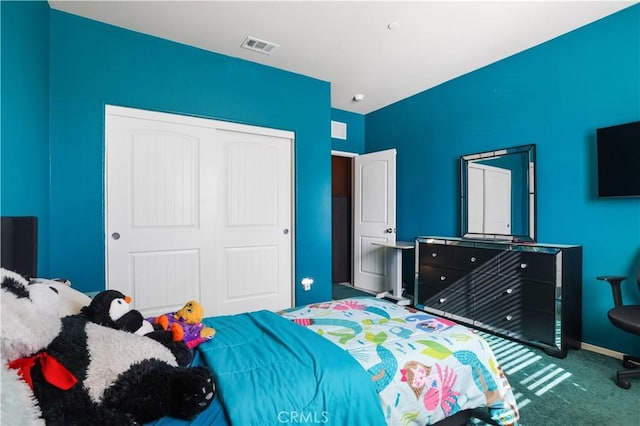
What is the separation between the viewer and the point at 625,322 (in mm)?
1948

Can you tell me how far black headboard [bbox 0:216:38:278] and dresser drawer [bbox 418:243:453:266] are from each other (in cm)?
335

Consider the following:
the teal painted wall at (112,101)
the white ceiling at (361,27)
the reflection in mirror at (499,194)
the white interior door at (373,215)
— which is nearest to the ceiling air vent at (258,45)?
the white ceiling at (361,27)

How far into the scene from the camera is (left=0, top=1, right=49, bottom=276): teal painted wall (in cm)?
161

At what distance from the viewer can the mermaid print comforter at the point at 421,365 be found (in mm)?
1228

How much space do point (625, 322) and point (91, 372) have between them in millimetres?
2812

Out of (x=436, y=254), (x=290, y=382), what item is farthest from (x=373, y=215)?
(x=290, y=382)

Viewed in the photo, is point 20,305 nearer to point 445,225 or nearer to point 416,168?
point 445,225

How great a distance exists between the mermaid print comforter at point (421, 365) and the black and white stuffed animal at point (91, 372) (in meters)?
0.68

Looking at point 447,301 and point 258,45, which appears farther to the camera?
point 447,301

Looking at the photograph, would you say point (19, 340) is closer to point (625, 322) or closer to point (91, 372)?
point (91, 372)

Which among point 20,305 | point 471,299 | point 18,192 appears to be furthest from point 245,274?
point 20,305

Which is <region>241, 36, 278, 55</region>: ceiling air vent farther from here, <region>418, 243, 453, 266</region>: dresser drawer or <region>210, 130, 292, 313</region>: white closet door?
<region>418, 243, 453, 266</region>: dresser drawer

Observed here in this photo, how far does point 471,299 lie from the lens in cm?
311

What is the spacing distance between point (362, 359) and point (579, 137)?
2838 millimetres
